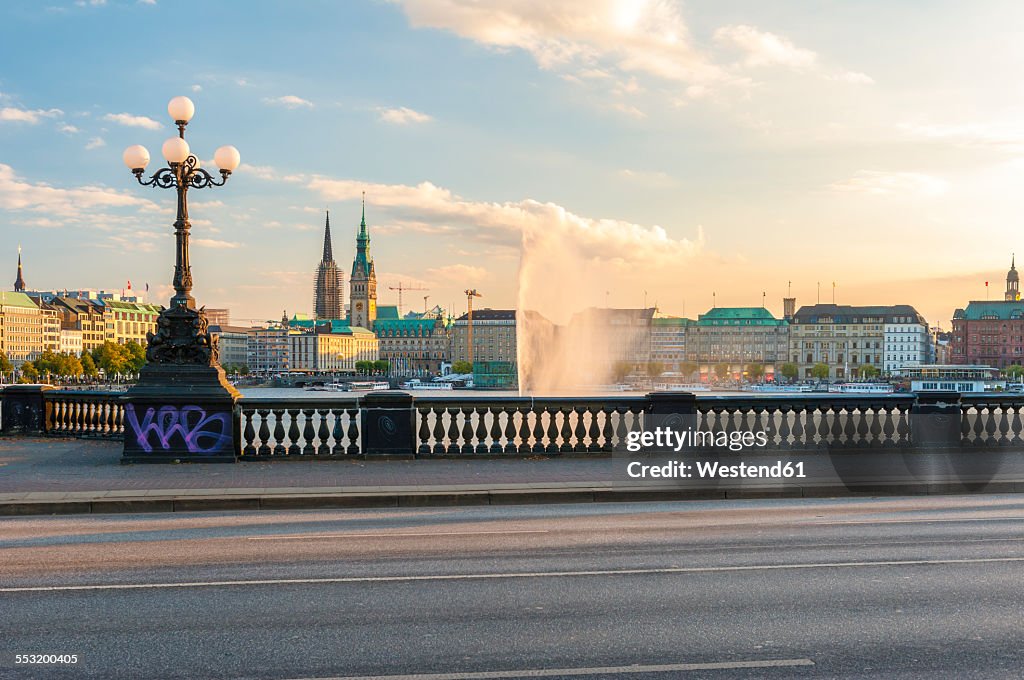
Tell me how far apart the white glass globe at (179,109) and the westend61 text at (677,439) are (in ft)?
32.2

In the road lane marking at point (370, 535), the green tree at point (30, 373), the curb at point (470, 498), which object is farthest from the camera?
A: the green tree at point (30, 373)

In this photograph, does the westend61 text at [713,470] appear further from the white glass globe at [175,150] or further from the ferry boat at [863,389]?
the ferry boat at [863,389]

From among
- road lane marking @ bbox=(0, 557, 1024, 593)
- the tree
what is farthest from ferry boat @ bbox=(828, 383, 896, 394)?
A: road lane marking @ bbox=(0, 557, 1024, 593)

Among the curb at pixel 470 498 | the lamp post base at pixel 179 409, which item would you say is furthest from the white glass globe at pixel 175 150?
the curb at pixel 470 498

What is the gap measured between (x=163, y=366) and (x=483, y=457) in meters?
5.59

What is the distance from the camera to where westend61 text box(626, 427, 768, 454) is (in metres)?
17.4

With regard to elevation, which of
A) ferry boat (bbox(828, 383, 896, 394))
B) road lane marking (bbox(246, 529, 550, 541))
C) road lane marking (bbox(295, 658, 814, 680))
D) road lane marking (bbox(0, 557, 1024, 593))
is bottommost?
ferry boat (bbox(828, 383, 896, 394))

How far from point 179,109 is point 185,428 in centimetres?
589

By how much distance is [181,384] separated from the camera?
55.2ft

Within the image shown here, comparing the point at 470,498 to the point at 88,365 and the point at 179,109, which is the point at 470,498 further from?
the point at 88,365

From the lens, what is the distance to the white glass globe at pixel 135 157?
1823 centimetres

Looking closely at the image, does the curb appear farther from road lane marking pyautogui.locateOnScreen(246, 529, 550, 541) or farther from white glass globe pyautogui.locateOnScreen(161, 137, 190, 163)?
white glass globe pyautogui.locateOnScreen(161, 137, 190, 163)

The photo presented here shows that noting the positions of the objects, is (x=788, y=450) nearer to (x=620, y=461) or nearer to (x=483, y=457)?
(x=620, y=461)

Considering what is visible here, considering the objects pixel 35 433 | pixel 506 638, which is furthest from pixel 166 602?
pixel 35 433
